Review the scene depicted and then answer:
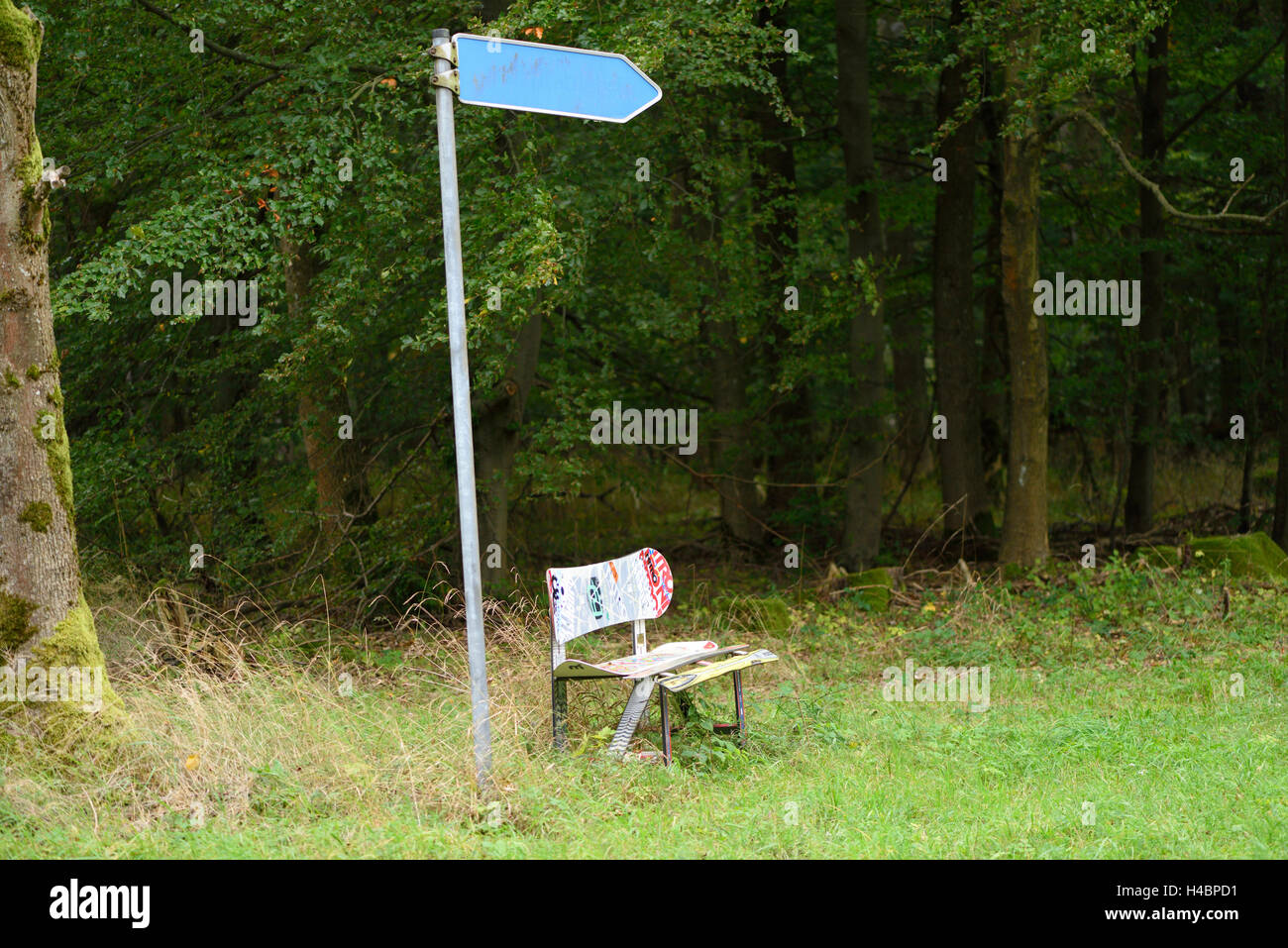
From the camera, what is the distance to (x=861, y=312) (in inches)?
528

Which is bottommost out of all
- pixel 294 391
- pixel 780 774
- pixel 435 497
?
pixel 780 774

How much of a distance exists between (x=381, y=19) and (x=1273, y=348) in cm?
1160

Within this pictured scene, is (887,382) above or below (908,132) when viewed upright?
below

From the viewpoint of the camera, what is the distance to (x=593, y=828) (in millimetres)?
4512

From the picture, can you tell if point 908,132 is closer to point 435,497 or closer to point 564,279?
point 564,279

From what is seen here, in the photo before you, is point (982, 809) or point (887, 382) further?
point (887, 382)

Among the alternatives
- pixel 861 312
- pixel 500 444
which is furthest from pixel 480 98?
pixel 861 312

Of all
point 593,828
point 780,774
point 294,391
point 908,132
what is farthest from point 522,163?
point 908,132

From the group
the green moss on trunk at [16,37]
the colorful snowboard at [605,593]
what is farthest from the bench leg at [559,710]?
the green moss on trunk at [16,37]
